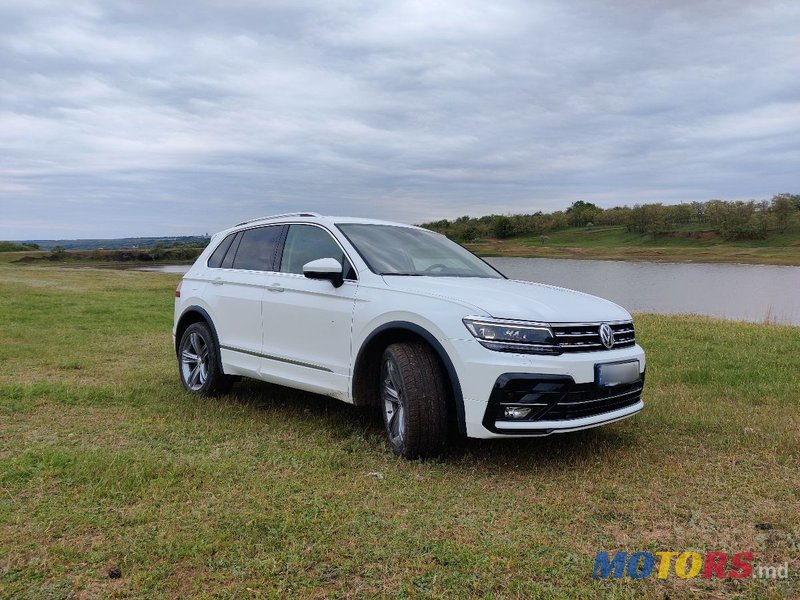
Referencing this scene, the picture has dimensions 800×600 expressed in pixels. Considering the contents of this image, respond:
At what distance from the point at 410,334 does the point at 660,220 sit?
323ft

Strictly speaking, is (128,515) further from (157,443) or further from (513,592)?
(513,592)

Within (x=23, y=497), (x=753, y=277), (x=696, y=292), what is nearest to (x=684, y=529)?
(x=23, y=497)

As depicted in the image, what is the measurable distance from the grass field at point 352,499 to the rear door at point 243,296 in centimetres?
48

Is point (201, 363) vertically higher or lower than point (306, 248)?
lower

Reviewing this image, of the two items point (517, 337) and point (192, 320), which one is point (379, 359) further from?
point (192, 320)

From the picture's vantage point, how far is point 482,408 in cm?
383

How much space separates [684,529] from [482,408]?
4.05 feet

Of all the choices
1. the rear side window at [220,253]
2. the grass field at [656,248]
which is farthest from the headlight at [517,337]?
the grass field at [656,248]

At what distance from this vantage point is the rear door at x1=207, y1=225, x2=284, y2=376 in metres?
5.48

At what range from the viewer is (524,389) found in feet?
12.5

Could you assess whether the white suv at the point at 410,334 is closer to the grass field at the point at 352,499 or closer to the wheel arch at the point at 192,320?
the wheel arch at the point at 192,320

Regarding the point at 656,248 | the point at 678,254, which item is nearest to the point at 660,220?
the point at 656,248

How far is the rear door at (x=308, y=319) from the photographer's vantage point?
4691mm

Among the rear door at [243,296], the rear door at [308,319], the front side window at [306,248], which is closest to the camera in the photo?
the rear door at [308,319]
